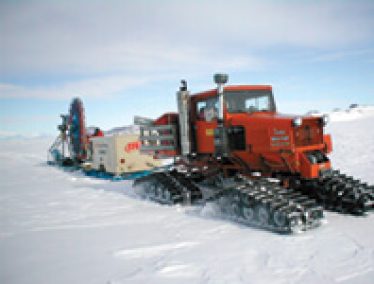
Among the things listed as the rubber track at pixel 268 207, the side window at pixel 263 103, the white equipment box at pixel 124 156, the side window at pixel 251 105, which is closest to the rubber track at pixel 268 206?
the rubber track at pixel 268 207

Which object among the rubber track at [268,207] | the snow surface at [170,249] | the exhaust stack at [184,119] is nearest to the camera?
the snow surface at [170,249]

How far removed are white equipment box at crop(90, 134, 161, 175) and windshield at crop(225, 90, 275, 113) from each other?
721cm

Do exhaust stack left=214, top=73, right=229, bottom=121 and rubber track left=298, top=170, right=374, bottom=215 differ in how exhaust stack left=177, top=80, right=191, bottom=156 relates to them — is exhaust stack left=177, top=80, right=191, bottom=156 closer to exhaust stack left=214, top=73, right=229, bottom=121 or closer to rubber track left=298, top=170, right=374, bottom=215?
exhaust stack left=214, top=73, right=229, bottom=121

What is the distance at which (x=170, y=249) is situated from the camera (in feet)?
16.8

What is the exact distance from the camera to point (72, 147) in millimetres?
20031

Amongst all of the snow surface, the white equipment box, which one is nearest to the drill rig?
the snow surface

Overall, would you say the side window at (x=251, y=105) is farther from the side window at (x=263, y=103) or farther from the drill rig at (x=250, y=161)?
the side window at (x=263, y=103)

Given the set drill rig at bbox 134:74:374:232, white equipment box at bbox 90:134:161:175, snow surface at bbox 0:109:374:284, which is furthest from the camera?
white equipment box at bbox 90:134:161:175

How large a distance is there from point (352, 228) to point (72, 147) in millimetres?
17627

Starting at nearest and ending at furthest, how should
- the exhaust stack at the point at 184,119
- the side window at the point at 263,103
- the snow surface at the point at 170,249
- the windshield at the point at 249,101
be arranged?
the snow surface at the point at 170,249, the windshield at the point at 249,101, the side window at the point at 263,103, the exhaust stack at the point at 184,119

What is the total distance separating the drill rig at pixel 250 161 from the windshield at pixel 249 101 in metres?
0.03

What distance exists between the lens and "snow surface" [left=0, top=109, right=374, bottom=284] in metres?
4.18

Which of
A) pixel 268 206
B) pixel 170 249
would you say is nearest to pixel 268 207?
pixel 268 206

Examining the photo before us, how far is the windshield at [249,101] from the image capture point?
25.8 feet
